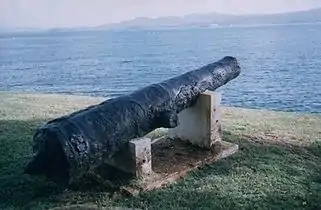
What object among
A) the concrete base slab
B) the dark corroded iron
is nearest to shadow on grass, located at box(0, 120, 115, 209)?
the concrete base slab

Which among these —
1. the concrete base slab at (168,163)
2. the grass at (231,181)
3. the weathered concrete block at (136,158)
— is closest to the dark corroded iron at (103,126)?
the weathered concrete block at (136,158)

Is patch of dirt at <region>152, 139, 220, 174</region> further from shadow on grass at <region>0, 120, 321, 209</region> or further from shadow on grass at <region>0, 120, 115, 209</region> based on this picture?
shadow on grass at <region>0, 120, 115, 209</region>

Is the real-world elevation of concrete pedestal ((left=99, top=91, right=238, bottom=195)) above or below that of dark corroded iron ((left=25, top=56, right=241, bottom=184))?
below

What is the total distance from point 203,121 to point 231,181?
4.35 feet

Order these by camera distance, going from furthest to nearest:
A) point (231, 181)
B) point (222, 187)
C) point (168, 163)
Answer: point (168, 163), point (231, 181), point (222, 187)

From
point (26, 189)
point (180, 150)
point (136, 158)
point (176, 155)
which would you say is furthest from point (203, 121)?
point (26, 189)

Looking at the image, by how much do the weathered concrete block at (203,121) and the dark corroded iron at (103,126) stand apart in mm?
188

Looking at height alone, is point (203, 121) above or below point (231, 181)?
above

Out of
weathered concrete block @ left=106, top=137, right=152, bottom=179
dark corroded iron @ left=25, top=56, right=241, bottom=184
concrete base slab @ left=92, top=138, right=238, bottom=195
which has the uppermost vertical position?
dark corroded iron @ left=25, top=56, right=241, bottom=184

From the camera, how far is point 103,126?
5.52m

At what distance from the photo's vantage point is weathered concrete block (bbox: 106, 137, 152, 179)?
6145 millimetres

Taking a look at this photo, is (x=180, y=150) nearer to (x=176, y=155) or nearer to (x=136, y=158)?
(x=176, y=155)

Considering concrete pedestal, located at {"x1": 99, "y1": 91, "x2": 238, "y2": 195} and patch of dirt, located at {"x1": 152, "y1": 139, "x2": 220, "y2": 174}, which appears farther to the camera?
patch of dirt, located at {"x1": 152, "y1": 139, "x2": 220, "y2": 174}

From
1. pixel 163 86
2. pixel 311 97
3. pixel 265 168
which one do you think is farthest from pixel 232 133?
pixel 311 97
